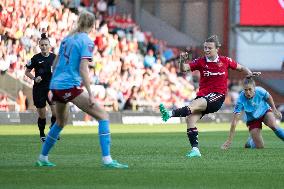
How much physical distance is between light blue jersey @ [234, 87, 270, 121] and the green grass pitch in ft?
2.52

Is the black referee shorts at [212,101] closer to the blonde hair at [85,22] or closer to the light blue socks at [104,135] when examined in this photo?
the light blue socks at [104,135]

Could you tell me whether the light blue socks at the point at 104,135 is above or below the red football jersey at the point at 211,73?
below

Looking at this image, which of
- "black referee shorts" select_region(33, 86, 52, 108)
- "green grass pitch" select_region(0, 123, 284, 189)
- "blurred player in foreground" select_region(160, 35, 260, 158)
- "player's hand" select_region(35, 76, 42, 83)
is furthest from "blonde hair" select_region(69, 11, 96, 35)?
"black referee shorts" select_region(33, 86, 52, 108)

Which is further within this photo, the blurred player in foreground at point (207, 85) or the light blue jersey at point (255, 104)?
the light blue jersey at point (255, 104)

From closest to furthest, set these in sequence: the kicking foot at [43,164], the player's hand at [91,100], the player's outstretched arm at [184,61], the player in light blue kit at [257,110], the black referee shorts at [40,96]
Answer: the player's hand at [91,100], the kicking foot at [43,164], the player's outstretched arm at [184,61], the player in light blue kit at [257,110], the black referee shorts at [40,96]

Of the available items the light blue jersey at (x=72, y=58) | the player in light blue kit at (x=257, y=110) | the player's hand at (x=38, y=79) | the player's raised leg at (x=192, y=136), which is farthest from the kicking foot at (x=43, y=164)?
the player's hand at (x=38, y=79)

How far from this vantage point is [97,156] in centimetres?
1688

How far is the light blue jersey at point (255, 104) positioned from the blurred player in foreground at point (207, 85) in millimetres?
2312

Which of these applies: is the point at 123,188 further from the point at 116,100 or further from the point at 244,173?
the point at 116,100

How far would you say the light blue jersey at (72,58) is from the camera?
45.5 feet

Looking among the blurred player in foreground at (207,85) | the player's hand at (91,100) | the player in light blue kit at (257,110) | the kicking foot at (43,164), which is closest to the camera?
the player's hand at (91,100)

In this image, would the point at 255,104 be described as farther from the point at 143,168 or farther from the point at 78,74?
the point at 78,74

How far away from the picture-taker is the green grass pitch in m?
12.0

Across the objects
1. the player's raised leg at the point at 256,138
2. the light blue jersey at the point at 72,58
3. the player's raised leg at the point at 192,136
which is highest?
the light blue jersey at the point at 72,58
